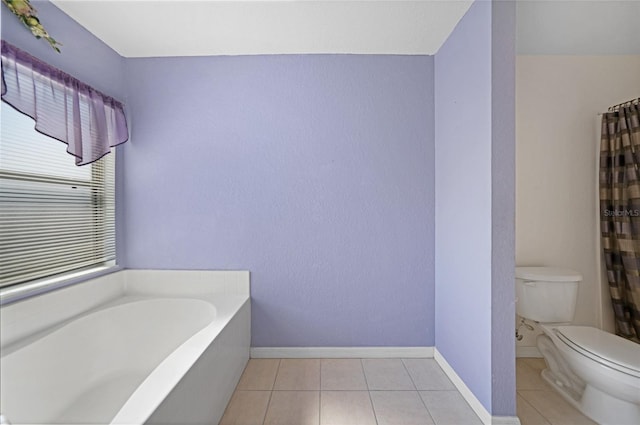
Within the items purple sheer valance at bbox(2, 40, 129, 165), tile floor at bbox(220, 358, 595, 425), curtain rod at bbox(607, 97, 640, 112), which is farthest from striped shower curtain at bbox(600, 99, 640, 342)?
purple sheer valance at bbox(2, 40, 129, 165)

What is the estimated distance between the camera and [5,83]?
1.34m

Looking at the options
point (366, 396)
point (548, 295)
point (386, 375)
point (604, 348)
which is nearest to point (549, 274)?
point (548, 295)

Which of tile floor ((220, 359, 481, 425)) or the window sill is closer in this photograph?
the window sill

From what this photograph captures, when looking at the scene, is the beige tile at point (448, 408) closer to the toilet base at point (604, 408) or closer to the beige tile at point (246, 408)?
the toilet base at point (604, 408)

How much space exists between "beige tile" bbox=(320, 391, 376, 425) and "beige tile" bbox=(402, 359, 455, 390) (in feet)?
1.22

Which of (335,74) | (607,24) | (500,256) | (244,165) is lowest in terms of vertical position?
(500,256)

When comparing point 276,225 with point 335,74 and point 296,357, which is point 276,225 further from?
point 335,74

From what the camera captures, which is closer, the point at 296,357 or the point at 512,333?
the point at 512,333

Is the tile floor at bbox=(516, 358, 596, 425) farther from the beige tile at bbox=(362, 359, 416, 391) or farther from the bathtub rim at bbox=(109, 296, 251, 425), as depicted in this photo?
the bathtub rim at bbox=(109, 296, 251, 425)

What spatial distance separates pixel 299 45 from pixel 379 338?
2141 mm

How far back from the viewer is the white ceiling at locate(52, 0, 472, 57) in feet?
5.46

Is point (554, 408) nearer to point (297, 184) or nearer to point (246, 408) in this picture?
point (246, 408)

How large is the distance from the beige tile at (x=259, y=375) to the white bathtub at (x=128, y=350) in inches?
2.5

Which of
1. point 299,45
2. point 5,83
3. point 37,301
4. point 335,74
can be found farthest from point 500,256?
point 5,83
